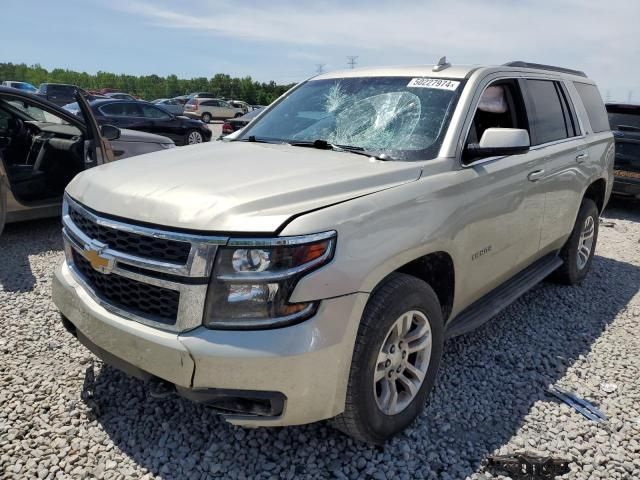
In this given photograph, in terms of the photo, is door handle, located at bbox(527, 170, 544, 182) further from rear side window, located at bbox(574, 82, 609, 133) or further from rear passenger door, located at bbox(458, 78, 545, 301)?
rear side window, located at bbox(574, 82, 609, 133)

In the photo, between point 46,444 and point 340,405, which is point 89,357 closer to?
point 46,444

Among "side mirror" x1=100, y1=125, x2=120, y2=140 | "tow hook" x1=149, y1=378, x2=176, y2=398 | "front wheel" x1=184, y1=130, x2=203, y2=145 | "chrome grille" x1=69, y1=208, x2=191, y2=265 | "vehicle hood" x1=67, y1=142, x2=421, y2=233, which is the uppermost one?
"vehicle hood" x1=67, y1=142, x2=421, y2=233

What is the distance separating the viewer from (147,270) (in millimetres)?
2188

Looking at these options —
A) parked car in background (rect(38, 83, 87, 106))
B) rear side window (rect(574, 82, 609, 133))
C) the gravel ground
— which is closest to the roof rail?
rear side window (rect(574, 82, 609, 133))

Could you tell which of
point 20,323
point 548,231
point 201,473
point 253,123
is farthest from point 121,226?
point 548,231

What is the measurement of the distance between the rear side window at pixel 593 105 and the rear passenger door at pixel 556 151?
43 centimetres

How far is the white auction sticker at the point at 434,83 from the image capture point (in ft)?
10.7

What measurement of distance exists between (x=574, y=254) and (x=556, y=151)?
120cm

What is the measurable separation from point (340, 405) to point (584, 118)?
3975 mm

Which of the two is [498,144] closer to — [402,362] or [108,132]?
[402,362]

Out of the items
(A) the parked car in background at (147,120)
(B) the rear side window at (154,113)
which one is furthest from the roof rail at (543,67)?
(B) the rear side window at (154,113)

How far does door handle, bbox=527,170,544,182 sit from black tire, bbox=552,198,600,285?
1185 mm

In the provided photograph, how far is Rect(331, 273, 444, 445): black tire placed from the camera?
2275mm

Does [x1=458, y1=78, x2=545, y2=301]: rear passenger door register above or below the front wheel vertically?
above
